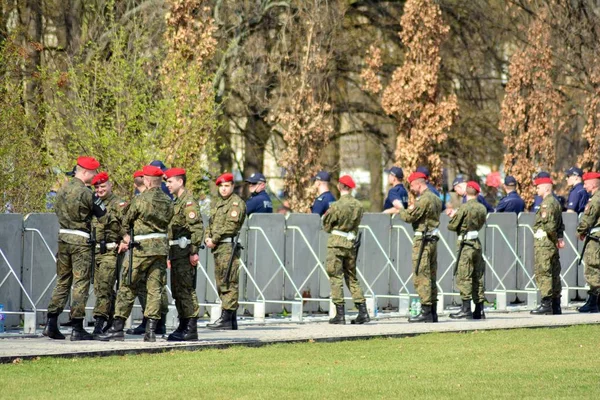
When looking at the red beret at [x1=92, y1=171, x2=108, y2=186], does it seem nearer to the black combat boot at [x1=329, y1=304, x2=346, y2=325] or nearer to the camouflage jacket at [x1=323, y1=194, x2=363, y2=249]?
the camouflage jacket at [x1=323, y1=194, x2=363, y2=249]

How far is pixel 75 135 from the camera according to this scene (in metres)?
21.2

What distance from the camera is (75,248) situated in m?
15.5

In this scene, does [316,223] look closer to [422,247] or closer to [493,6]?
[422,247]

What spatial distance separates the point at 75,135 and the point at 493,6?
613 inches

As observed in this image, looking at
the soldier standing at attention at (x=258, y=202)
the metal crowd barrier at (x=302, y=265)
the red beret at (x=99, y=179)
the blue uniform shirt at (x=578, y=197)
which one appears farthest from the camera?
the blue uniform shirt at (x=578, y=197)

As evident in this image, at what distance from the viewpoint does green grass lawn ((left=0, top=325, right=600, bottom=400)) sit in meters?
11.6

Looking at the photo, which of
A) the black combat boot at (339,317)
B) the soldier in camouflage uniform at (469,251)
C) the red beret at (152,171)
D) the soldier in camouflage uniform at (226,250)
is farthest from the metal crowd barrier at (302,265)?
the red beret at (152,171)

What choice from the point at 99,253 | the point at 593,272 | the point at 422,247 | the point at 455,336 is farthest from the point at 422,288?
the point at 99,253

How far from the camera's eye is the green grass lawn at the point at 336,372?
1156cm

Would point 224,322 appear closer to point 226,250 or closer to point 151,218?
point 226,250

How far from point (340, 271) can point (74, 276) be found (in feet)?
14.2

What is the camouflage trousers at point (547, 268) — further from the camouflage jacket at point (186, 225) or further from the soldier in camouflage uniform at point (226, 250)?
the camouflage jacket at point (186, 225)

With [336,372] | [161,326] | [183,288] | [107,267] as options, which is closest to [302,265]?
[161,326]

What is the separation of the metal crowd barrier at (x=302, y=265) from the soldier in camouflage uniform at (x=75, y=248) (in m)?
1.17
